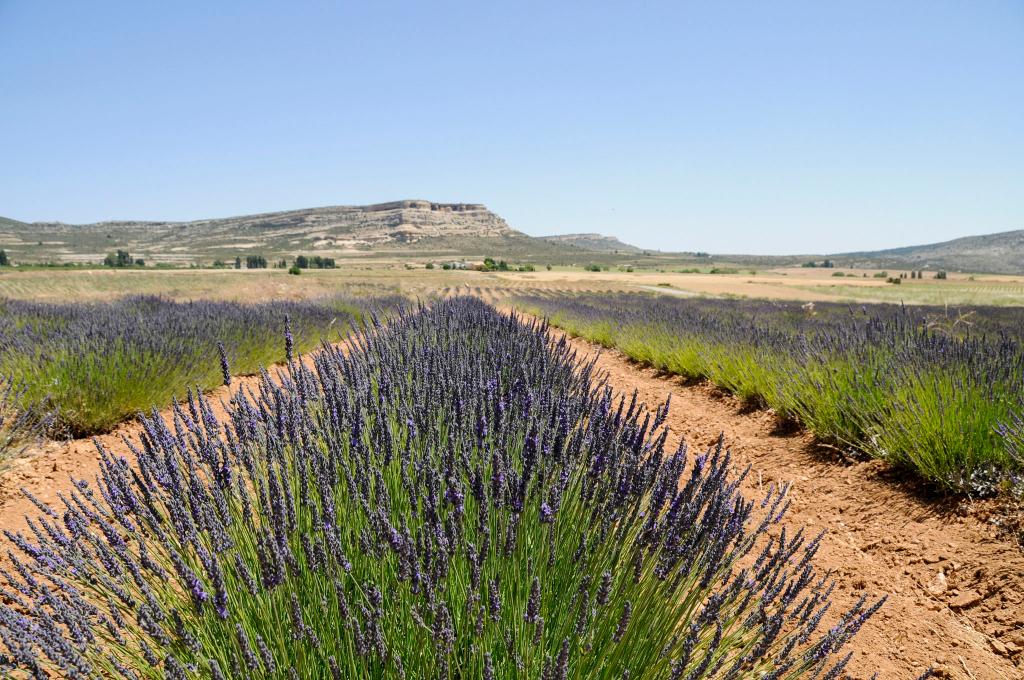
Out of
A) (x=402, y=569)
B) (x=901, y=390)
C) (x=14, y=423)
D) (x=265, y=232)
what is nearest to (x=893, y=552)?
(x=901, y=390)

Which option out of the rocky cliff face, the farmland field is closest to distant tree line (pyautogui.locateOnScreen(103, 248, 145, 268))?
the rocky cliff face

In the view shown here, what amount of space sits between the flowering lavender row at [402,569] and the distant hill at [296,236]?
10414 cm

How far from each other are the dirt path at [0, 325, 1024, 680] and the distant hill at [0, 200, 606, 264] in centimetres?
10204

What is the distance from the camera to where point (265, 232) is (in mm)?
139750

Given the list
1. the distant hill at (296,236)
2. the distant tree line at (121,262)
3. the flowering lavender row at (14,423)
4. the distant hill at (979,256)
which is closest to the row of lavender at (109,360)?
the flowering lavender row at (14,423)

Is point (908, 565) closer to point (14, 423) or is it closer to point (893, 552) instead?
point (893, 552)

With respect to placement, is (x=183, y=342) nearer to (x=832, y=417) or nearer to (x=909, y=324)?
(x=832, y=417)

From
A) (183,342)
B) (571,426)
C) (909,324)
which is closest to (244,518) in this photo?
(571,426)

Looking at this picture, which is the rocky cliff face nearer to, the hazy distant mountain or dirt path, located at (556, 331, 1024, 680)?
the hazy distant mountain

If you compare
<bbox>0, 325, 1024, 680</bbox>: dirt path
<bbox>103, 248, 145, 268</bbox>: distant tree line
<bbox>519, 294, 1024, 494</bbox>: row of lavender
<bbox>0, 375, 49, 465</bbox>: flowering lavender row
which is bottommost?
<bbox>0, 325, 1024, 680</bbox>: dirt path

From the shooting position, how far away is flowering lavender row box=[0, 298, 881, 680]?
1.20m

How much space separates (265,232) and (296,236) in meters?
13.2

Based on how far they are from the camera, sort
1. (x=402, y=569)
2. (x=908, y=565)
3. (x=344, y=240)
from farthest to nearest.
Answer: (x=344, y=240) < (x=908, y=565) < (x=402, y=569)

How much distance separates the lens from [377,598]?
3.72 ft
